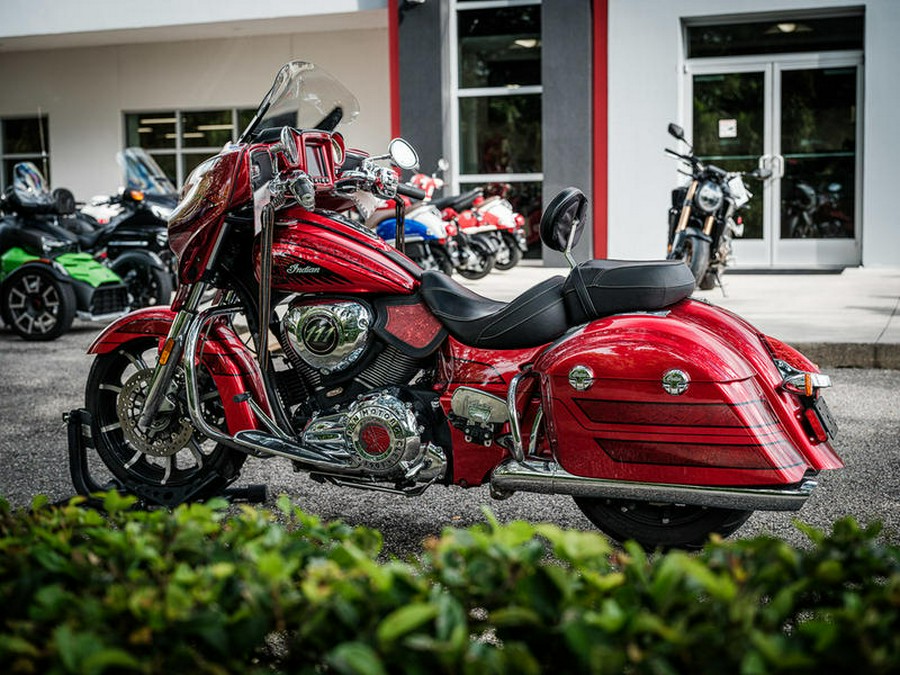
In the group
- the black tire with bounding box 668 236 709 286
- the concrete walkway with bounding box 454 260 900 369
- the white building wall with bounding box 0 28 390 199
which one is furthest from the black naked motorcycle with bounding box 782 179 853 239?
the white building wall with bounding box 0 28 390 199

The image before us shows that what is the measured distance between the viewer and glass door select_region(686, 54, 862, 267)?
15742 millimetres

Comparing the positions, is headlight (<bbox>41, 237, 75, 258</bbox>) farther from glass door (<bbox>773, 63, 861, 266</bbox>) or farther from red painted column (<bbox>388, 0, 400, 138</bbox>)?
glass door (<bbox>773, 63, 861, 266</bbox>)

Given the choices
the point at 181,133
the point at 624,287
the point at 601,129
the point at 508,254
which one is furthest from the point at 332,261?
the point at 181,133

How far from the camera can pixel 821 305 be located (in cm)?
1039

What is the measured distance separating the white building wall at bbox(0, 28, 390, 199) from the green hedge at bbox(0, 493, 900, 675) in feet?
62.5

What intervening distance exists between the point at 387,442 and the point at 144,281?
7.82 m

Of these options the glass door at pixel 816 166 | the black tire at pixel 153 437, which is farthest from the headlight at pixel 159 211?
the glass door at pixel 816 166

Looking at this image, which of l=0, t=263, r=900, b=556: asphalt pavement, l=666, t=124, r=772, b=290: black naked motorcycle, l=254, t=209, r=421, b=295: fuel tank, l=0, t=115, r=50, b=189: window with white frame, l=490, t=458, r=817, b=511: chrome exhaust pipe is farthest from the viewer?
l=0, t=115, r=50, b=189: window with white frame

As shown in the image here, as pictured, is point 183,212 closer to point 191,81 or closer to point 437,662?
point 437,662

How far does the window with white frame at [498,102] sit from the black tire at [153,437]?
1321 cm

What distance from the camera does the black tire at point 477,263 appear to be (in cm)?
1416

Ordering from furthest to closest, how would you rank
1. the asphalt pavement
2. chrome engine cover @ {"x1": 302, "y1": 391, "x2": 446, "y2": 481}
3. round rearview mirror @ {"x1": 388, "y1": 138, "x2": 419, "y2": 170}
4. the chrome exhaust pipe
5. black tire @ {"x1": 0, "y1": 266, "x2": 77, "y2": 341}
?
1. black tire @ {"x1": 0, "y1": 266, "x2": 77, "y2": 341}
2. the asphalt pavement
3. round rearview mirror @ {"x1": 388, "y1": 138, "x2": 419, "y2": 170}
4. chrome engine cover @ {"x1": 302, "y1": 391, "x2": 446, "y2": 481}
5. the chrome exhaust pipe

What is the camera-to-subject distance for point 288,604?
176 centimetres

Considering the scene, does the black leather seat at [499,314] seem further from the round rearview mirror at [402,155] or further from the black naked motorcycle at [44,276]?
the black naked motorcycle at [44,276]
